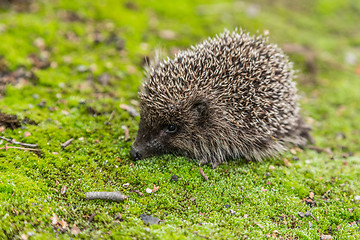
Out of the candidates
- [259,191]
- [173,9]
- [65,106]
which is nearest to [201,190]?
[259,191]

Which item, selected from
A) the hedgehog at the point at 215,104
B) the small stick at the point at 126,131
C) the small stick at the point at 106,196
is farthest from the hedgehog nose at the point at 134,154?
the small stick at the point at 106,196

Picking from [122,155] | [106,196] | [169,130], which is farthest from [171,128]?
[106,196]

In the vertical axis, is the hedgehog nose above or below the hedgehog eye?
below

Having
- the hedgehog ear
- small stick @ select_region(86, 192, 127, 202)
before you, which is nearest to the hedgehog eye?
the hedgehog ear

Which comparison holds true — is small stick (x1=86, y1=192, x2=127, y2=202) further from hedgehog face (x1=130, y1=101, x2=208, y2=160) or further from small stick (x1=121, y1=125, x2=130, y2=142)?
small stick (x1=121, y1=125, x2=130, y2=142)

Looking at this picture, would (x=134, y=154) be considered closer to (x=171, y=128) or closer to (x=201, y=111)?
(x=171, y=128)

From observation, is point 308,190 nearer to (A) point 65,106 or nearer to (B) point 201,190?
(B) point 201,190

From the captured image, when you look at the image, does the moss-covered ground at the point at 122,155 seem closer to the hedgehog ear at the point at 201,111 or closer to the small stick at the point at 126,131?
the small stick at the point at 126,131
